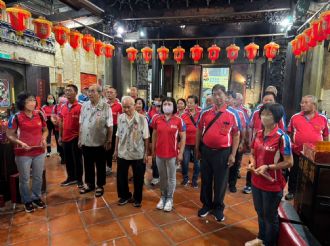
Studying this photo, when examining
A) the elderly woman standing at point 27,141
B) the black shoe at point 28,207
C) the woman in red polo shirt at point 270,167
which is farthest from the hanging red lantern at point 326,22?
the black shoe at point 28,207

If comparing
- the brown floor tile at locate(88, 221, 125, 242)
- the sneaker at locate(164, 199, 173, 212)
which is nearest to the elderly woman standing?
the brown floor tile at locate(88, 221, 125, 242)

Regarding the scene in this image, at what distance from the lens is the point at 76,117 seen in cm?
427

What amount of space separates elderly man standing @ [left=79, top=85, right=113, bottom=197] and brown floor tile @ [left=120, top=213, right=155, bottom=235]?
1.02 metres

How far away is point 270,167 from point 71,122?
3.54m

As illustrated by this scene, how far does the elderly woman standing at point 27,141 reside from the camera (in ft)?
10.7

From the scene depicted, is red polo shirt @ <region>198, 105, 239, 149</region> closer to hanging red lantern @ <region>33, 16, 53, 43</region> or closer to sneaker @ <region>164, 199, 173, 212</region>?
sneaker @ <region>164, 199, 173, 212</region>

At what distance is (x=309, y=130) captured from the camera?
3758mm

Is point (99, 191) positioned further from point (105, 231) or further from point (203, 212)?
point (203, 212)

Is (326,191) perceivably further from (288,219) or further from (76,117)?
(76,117)

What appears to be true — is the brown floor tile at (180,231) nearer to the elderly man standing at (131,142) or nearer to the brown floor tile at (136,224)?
the brown floor tile at (136,224)

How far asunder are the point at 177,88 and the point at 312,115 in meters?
9.47

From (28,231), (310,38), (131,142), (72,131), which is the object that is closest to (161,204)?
(131,142)

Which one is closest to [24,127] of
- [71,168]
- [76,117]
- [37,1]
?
[76,117]

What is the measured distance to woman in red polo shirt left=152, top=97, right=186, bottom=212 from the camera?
345 centimetres
